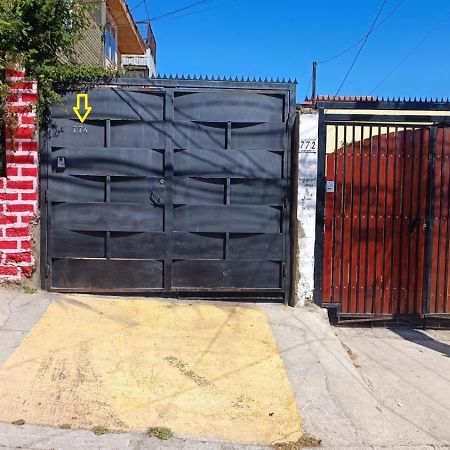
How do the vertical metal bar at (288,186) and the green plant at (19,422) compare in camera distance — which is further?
the vertical metal bar at (288,186)

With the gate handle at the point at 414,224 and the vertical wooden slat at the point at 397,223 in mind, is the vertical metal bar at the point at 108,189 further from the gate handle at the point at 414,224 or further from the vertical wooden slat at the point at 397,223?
the gate handle at the point at 414,224

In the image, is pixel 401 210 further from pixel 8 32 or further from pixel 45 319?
pixel 8 32

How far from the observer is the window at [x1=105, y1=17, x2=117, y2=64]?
47.4 ft

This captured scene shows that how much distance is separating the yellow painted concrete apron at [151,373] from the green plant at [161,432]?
72mm

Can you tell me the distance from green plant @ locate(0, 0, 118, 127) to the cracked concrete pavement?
2.32 m

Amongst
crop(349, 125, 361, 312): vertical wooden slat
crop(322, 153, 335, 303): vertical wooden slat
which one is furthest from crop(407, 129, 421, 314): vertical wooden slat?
crop(322, 153, 335, 303): vertical wooden slat

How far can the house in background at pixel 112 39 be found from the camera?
444 inches

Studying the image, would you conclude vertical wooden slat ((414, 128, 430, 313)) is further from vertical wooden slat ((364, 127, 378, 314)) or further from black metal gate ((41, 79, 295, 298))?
black metal gate ((41, 79, 295, 298))

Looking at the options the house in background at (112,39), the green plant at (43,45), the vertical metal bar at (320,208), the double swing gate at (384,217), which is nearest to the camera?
the green plant at (43,45)

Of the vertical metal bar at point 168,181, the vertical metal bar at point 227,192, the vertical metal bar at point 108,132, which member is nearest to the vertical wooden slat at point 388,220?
the vertical metal bar at point 227,192

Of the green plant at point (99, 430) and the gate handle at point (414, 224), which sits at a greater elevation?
the gate handle at point (414, 224)

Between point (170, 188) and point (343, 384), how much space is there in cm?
279

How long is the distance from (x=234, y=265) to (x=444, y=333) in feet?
8.83

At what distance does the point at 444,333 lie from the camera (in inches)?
232
